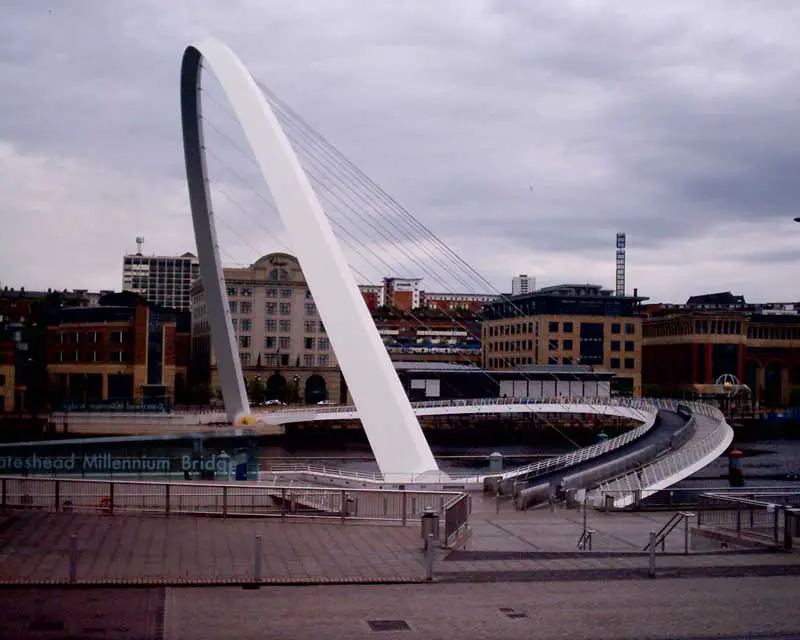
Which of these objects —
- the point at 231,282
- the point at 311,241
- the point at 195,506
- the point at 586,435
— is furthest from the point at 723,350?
the point at 195,506

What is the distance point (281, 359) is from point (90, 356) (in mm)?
14701

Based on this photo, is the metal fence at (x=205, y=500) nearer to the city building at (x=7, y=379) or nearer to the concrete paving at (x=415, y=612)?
the concrete paving at (x=415, y=612)

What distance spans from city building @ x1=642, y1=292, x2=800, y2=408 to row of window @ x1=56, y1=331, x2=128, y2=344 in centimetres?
4130

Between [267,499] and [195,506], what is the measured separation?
1.50 metres

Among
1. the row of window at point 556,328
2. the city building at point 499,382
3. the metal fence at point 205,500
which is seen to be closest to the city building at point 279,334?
the city building at point 499,382

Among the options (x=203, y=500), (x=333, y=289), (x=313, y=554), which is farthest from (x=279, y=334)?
(x=313, y=554)

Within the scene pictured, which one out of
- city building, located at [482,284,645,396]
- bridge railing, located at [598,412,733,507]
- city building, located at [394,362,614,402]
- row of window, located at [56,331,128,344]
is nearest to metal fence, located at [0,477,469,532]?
bridge railing, located at [598,412,733,507]

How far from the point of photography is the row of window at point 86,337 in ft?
192

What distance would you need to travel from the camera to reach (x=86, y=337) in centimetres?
5928

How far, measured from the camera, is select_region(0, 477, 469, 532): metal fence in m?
16.3

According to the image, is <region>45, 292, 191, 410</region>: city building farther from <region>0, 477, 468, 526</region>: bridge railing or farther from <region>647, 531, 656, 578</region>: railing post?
<region>647, 531, 656, 578</region>: railing post

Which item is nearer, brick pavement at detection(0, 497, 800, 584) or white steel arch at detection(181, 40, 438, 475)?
brick pavement at detection(0, 497, 800, 584)

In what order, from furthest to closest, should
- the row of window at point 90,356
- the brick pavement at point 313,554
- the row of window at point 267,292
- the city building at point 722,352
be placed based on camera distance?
the city building at point 722,352 < the row of window at point 267,292 < the row of window at point 90,356 < the brick pavement at point 313,554

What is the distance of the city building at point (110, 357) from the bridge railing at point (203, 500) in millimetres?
40211
